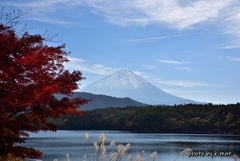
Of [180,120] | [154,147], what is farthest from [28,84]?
[180,120]

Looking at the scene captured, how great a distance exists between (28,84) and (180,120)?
6464 inches

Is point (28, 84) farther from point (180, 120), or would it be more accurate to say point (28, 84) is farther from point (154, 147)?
point (180, 120)

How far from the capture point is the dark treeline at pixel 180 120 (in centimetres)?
16275

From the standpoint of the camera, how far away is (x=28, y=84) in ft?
40.3

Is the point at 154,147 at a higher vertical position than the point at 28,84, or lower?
lower

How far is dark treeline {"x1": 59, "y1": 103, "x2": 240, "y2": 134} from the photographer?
534 ft

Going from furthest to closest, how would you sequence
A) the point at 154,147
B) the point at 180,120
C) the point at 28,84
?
1. the point at 180,120
2. the point at 154,147
3. the point at 28,84

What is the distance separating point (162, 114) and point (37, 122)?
161556 mm

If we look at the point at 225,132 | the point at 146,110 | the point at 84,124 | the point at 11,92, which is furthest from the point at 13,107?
the point at 84,124

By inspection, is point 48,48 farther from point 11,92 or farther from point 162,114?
point 162,114

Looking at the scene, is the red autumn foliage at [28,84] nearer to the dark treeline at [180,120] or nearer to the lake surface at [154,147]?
the lake surface at [154,147]

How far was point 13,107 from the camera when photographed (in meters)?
12.4

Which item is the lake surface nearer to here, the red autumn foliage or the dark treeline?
the red autumn foliage

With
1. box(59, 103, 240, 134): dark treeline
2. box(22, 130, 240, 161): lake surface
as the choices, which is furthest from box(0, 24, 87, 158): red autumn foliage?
box(59, 103, 240, 134): dark treeline
